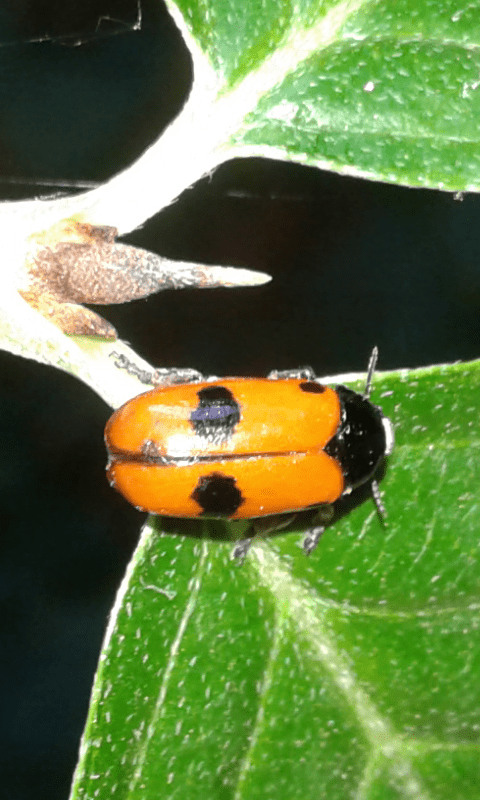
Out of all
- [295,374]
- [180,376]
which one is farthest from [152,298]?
[180,376]

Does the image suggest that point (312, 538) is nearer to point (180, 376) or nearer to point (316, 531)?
point (316, 531)

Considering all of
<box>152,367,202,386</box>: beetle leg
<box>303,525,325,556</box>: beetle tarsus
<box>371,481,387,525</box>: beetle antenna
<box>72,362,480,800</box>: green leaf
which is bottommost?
<box>72,362,480,800</box>: green leaf

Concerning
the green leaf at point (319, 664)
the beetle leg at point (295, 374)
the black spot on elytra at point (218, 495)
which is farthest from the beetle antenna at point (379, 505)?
the beetle leg at point (295, 374)

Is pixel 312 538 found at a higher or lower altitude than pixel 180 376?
lower

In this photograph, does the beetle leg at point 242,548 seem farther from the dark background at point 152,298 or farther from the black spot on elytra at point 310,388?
the dark background at point 152,298

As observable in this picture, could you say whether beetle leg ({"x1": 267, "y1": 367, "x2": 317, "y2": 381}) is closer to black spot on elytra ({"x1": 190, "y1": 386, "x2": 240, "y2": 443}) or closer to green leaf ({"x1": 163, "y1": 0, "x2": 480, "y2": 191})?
black spot on elytra ({"x1": 190, "y1": 386, "x2": 240, "y2": 443})

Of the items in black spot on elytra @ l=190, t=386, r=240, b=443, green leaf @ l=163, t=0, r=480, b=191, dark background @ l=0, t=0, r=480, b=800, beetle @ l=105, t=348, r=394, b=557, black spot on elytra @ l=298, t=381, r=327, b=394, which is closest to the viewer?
green leaf @ l=163, t=0, r=480, b=191

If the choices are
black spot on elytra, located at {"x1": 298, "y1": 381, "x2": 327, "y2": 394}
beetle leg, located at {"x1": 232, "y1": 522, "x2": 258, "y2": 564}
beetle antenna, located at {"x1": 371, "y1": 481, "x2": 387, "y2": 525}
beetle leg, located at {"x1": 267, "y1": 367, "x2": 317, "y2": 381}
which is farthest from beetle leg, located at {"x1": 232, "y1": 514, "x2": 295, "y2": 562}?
beetle leg, located at {"x1": 267, "y1": 367, "x2": 317, "y2": 381}

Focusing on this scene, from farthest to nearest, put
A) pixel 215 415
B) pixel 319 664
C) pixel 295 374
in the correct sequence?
pixel 295 374
pixel 215 415
pixel 319 664
